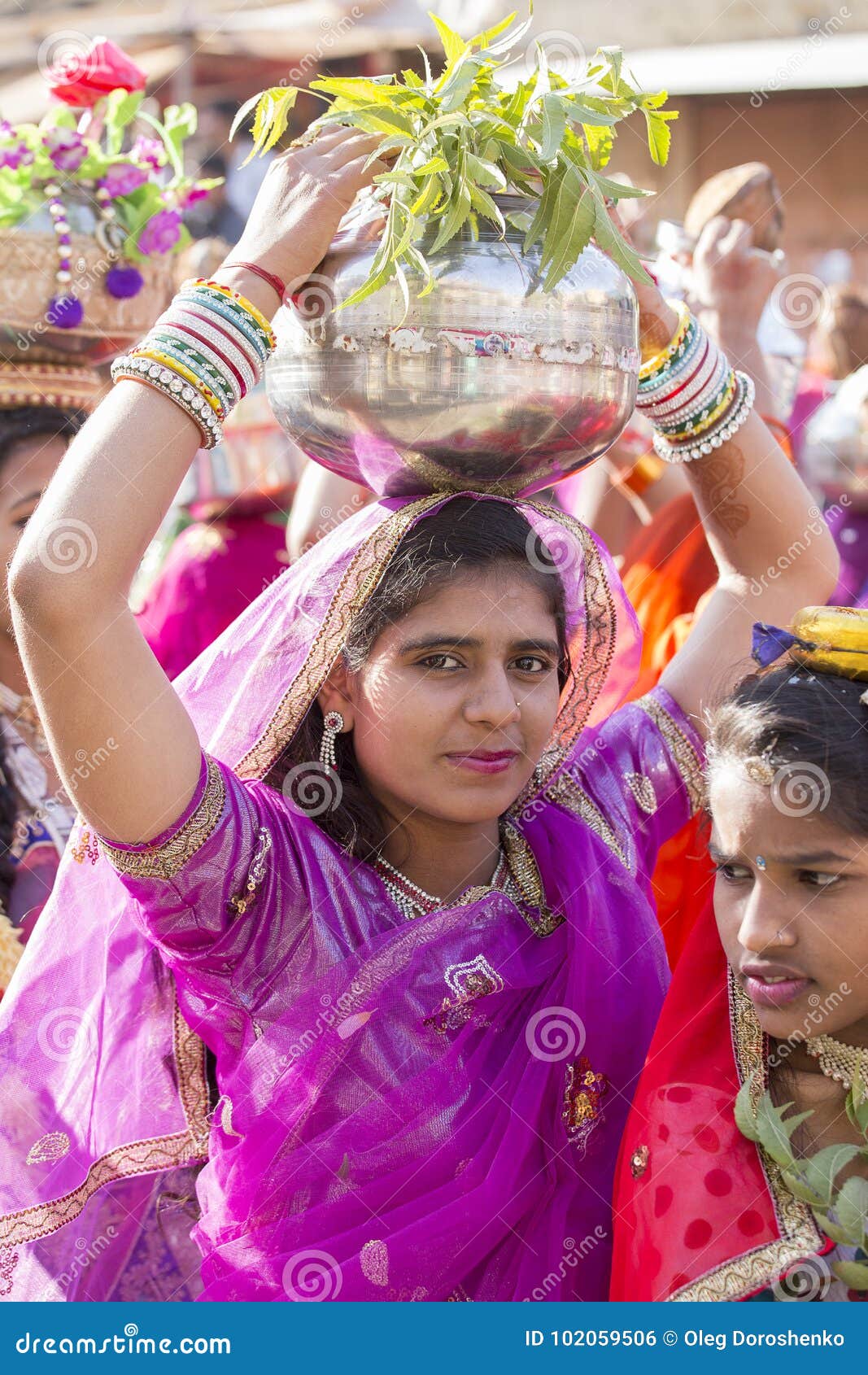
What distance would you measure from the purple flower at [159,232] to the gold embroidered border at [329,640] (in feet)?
4.87

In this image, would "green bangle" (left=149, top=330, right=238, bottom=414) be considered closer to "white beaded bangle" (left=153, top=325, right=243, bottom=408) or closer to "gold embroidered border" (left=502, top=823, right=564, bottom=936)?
"white beaded bangle" (left=153, top=325, right=243, bottom=408)

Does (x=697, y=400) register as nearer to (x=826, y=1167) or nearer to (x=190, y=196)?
(x=826, y=1167)

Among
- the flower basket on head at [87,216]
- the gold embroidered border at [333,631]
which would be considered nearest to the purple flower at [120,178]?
the flower basket on head at [87,216]

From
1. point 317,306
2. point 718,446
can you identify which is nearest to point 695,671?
point 718,446

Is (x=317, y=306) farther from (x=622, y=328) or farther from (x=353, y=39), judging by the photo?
(x=353, y=39)

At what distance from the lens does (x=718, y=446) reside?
2535mm

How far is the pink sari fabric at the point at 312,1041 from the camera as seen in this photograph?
Answer: 1983mm

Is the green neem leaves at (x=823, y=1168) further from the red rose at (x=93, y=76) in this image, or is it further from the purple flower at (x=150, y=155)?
the red rose at (x=93, y=76)

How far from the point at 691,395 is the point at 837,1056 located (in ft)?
3.77

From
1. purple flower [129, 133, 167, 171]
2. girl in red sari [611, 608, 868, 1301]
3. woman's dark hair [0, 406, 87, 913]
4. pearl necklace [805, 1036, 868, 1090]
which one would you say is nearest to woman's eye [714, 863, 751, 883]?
girl in red sari [611, 608, 868, 1301]

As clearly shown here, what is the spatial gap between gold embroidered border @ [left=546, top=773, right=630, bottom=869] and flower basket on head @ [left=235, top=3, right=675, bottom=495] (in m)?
0.66

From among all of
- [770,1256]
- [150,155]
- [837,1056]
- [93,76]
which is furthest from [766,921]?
[93,76]

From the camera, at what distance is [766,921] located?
1759mm

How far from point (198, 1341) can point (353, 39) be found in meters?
9.63
